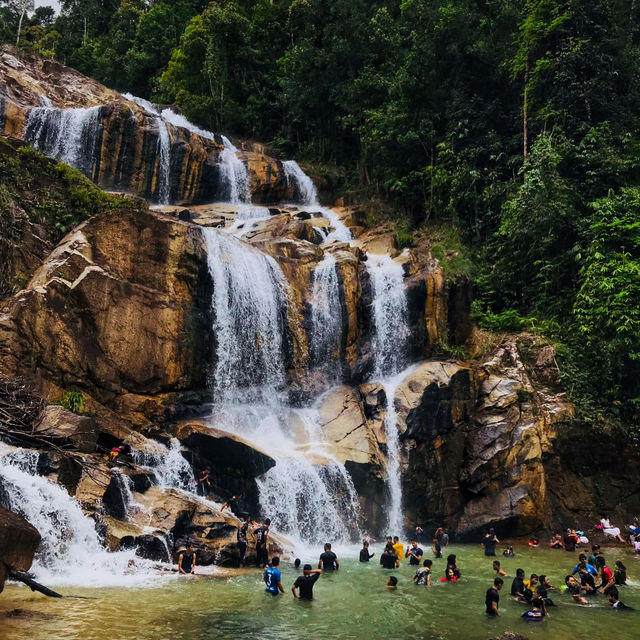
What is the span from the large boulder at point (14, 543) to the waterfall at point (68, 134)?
1055 inches

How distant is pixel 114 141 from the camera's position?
32219mm

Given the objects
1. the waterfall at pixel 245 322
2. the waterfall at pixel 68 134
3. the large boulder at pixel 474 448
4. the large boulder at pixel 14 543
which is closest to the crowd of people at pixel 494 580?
the large boulder at pixel 474 448

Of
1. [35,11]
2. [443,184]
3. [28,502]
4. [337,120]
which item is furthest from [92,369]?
[35,11]

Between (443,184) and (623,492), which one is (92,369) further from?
(443,184)

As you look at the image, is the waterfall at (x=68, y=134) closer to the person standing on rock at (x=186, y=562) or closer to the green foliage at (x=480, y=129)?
the green foliage at (x=480, y=129)

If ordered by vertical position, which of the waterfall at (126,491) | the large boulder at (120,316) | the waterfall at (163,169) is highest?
the waterfall at (163,169)

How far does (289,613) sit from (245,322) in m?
13.3

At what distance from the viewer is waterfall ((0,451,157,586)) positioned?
12172 mm

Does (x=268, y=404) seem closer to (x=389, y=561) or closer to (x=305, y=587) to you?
(x=389, y=561)

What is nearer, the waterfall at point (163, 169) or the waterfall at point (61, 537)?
the waterfall at point (61, 537)

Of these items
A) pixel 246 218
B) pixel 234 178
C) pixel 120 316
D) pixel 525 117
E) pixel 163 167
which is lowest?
pixel 120 316

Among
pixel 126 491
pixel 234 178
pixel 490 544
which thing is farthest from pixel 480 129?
pixel 126 491

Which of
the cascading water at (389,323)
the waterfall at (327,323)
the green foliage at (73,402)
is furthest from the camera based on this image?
the cascading water at (389,323)

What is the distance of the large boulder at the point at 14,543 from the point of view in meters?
8.15
